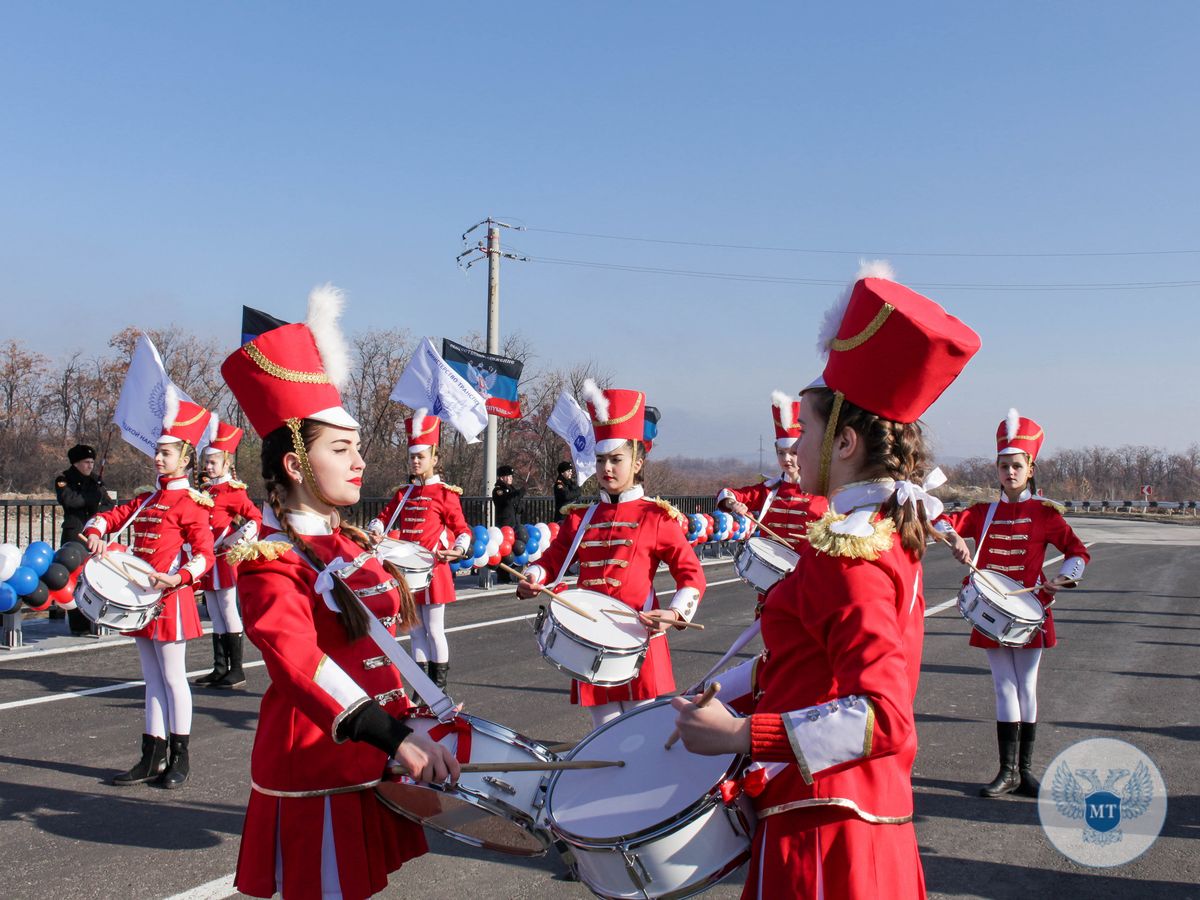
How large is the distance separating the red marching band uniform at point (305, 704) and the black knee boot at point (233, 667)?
20.8ft

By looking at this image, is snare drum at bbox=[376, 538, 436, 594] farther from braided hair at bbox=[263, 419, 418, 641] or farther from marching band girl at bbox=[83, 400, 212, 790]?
braided hair at bbox=[263, 419, 418, 641]

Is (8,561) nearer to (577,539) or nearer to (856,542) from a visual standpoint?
(577,539)

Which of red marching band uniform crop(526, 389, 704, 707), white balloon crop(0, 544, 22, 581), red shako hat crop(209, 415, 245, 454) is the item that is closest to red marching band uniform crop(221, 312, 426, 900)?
red marching band uniform crop(526, 389, 704, 707)

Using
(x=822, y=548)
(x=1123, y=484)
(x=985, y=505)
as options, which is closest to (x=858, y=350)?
(x=822, y=548)

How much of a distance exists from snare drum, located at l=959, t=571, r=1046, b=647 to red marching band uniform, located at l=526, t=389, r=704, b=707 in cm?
187

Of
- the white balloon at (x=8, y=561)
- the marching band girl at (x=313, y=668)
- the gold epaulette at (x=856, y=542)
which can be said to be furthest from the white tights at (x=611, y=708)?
the white balloon at (x=8, y=561)

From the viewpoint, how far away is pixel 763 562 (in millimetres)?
7875

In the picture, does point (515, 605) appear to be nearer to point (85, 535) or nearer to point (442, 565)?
point (442, 565)

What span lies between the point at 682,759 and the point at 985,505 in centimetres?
510

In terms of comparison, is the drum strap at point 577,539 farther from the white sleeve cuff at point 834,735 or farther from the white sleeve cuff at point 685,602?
the white sleeve cuff at point 834,735

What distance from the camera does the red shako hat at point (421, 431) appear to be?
30.0 ft

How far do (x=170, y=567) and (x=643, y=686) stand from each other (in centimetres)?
344

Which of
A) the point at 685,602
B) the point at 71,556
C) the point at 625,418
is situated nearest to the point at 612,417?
the point at 625,418

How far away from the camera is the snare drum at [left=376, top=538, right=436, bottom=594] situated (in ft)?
25.3
